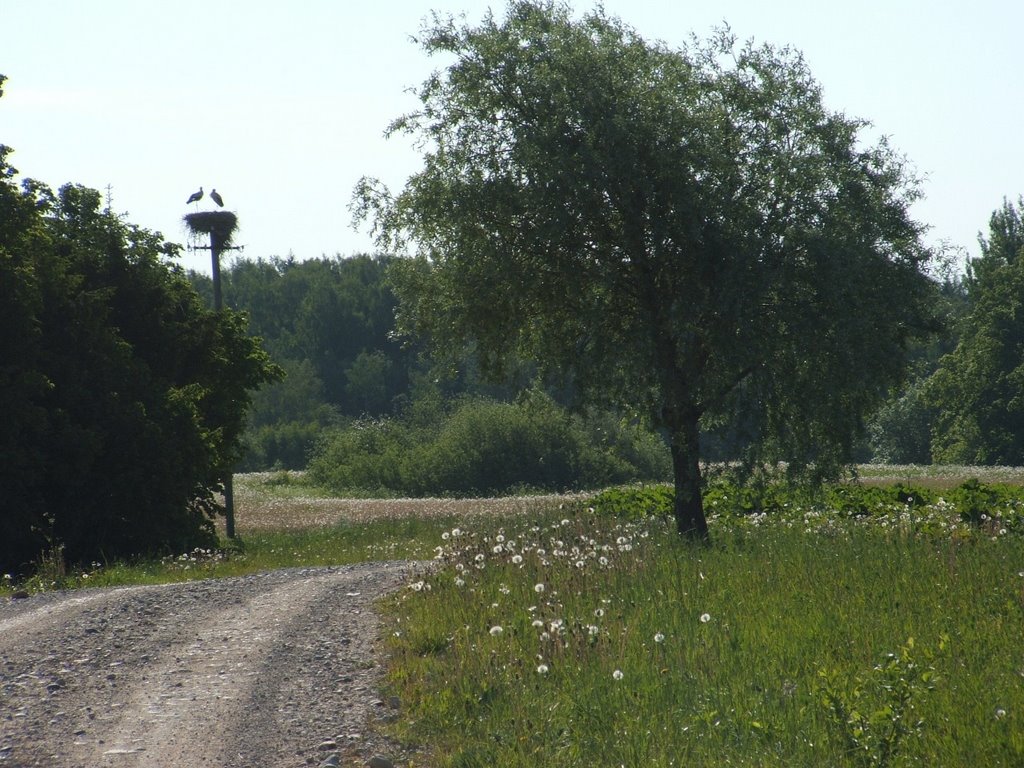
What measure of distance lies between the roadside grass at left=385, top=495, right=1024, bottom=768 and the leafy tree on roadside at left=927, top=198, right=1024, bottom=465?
52.1 meters

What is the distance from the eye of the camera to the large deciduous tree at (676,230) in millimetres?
15547

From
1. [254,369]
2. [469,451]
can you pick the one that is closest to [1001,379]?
[469,451]

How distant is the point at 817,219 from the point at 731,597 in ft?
23.7

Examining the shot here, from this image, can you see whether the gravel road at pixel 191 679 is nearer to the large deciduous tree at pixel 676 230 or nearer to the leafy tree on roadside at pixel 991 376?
the large deciduous tree at pixel 676 230

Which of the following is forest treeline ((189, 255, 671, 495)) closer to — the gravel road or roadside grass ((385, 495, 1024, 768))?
roadside grass ((385, 495, 1024, 768))

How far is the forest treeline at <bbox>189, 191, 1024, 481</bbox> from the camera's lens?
44.4 m

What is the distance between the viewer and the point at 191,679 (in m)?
9.26

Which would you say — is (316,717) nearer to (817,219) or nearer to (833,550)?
(833,550)

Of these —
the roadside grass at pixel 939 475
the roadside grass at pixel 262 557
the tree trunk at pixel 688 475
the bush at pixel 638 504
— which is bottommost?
the roadside grass at pixel 939 475

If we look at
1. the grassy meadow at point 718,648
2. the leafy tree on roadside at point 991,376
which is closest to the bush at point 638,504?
the grassy meadow at point 718,648

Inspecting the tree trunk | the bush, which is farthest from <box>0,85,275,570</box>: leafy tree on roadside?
the tree trunk

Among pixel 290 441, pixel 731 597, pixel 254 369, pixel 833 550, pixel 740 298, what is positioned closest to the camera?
pixel 731 597

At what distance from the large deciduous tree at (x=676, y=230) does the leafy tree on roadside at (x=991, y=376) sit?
4883 cm

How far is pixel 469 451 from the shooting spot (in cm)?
6084
